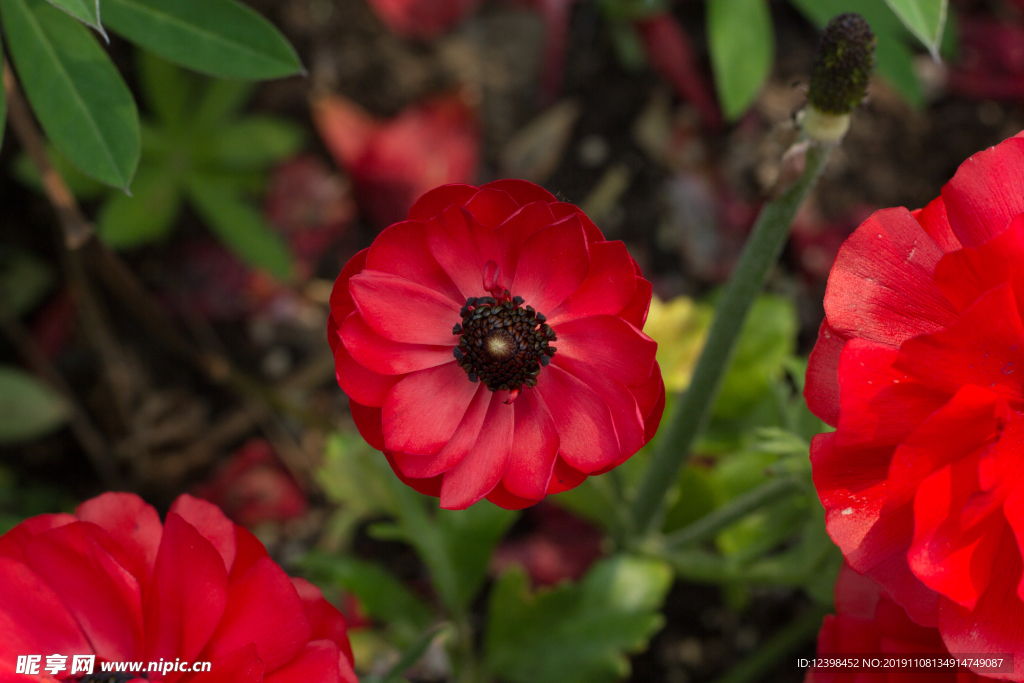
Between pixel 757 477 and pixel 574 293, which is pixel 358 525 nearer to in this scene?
pixel 757 477

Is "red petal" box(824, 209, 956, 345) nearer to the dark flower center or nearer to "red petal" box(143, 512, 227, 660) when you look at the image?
the dark flower center

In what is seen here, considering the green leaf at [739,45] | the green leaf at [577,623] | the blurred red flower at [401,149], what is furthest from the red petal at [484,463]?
the blurred red flower at [401,149]

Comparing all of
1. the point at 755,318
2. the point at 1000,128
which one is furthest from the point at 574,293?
the point at 1000,128

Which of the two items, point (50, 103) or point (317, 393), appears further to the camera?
point (317, 393)

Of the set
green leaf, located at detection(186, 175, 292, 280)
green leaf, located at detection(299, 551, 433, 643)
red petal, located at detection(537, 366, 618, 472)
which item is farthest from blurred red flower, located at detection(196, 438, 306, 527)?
red petal, located at detection(537, 366, 618, 472)

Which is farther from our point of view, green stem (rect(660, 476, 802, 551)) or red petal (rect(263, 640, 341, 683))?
green stem (rect(660, 476, 802, 551))

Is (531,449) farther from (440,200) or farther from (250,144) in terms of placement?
(250,144)

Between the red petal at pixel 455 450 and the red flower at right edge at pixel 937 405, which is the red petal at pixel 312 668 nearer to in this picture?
the red petal at pixel 455 450
